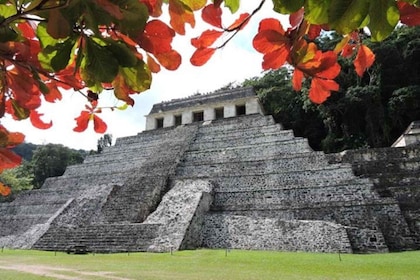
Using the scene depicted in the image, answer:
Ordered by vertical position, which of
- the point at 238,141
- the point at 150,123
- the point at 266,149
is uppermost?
the point at 150,123

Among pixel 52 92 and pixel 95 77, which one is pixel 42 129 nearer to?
pixel 52 92

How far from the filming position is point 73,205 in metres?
15.5

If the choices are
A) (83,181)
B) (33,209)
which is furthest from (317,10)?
(83,181)

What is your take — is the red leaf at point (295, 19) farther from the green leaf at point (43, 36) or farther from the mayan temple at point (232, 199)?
the mayan temple at point (232, 199)

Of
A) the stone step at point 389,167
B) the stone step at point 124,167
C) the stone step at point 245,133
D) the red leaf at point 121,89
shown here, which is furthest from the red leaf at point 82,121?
the stone step at point 245,133

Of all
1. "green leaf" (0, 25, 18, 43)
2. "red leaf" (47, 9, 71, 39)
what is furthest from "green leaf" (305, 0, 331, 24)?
"green leaf" (0, 25, 18, 43)

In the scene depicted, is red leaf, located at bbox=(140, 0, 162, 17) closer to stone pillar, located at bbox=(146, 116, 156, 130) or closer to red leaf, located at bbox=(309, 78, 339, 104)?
red leaf, located at bbox=(309, 78, 339, 104)

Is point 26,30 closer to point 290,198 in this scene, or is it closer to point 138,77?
point 138,77

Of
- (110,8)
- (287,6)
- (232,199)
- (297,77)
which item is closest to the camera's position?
(110,8)

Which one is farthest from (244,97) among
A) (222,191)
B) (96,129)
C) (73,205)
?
(96,129)

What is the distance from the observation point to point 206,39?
41.4 inches

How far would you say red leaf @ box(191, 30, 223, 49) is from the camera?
1.04m

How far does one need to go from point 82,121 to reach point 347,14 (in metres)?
1.00

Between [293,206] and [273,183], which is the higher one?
[273,183]
